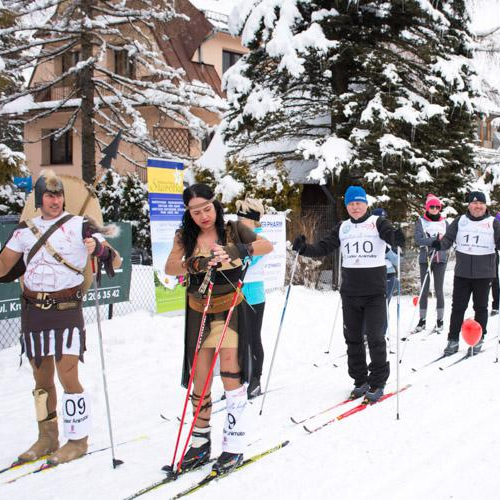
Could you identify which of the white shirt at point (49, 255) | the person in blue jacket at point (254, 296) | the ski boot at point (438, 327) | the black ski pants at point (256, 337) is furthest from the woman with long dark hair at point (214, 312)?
the ski boot at point (438, 327)

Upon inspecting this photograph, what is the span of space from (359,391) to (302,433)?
1.14 meters

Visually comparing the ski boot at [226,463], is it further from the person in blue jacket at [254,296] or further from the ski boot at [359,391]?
the ski boot at [359,391]

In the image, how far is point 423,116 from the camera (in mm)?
12359

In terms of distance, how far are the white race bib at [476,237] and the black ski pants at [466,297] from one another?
35cm

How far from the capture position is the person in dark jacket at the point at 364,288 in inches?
200

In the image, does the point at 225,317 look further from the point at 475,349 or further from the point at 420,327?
the point at 420,327

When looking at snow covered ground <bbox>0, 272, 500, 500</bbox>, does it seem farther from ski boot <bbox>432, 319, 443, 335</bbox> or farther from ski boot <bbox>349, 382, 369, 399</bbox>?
ski boot <bbox>432, 319, 443, 335</bbox>

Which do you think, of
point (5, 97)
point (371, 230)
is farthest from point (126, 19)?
point (371, 230)

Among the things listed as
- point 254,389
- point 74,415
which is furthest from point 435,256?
point 74,415

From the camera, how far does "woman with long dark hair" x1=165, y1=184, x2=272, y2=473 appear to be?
3.59 m

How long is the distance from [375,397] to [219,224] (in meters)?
2.35

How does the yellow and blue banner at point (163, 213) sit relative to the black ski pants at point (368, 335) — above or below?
above

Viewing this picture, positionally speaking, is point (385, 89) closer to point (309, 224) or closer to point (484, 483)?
point (309, 224)

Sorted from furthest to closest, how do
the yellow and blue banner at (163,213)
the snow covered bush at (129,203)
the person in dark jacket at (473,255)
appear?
the snow covered bush at (129,203), the yellow and blue banner at (163,213), the person in dark jacket at (473,255)
